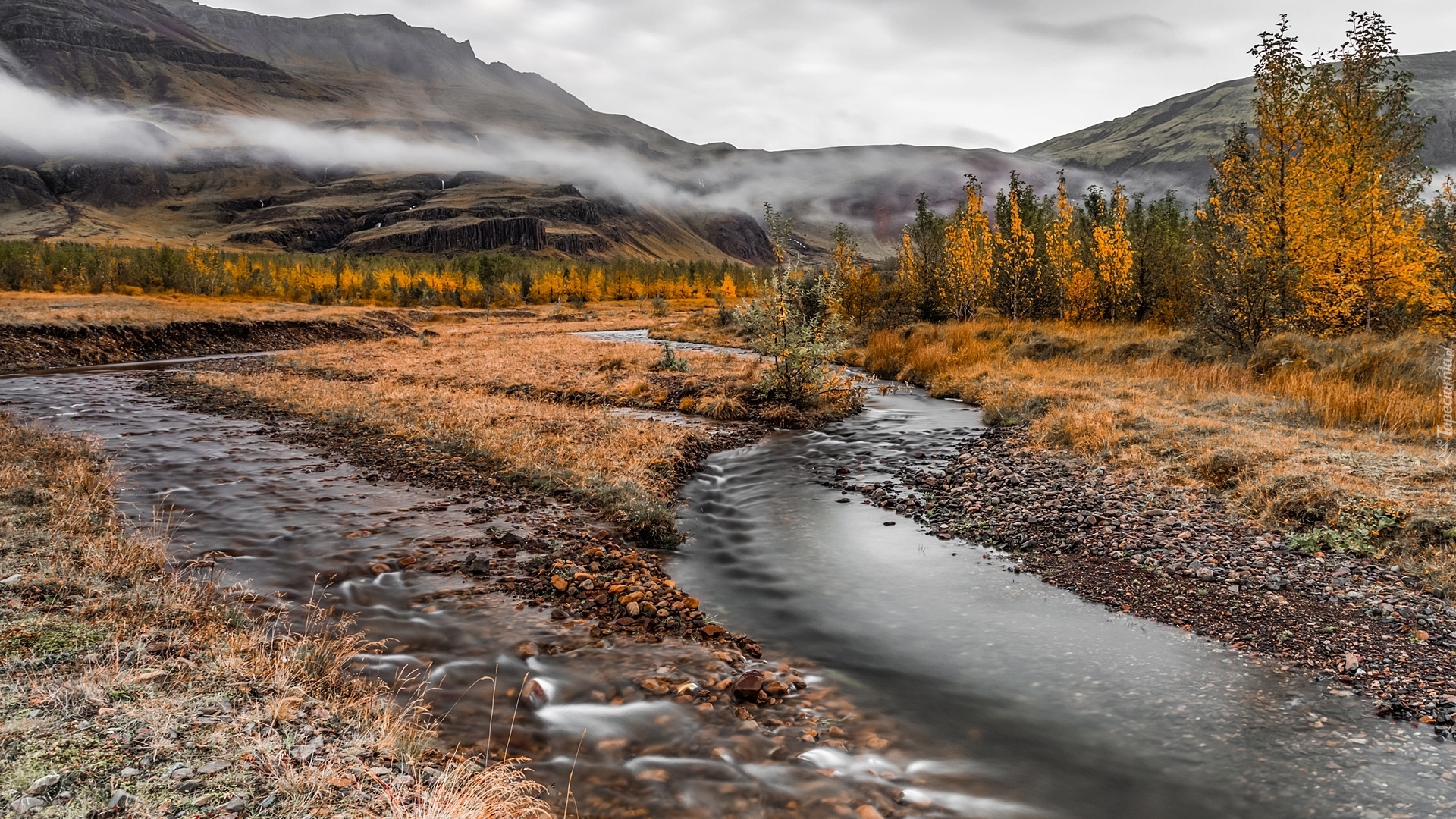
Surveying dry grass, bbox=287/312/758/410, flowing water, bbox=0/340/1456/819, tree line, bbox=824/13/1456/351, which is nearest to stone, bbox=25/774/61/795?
flowing water, bbox=0/340/1456/819

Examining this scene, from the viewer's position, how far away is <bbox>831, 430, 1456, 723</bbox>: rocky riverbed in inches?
293

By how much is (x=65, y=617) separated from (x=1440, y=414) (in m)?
23.3

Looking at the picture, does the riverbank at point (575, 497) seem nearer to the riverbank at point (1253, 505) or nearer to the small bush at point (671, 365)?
the small bush at point (671, 365)

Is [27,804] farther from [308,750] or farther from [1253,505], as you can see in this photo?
[1253,505]

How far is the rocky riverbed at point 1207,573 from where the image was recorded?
7.43 metres

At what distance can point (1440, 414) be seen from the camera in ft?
A: 48.2

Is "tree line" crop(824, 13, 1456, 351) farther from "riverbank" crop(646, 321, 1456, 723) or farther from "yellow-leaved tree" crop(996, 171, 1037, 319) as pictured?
"yellow-leaved tree" crop(996, 171, 1037, 319)

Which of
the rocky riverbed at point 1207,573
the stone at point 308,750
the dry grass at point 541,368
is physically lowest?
the rocky riverbed at point 1207,573

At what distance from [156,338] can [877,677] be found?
52.1 m

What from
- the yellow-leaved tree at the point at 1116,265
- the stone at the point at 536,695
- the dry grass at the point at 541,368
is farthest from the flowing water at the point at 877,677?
the yellow-leaved tree at the point at 1116,265

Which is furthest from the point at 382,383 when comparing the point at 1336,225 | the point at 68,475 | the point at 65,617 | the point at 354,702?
the point at 1336,225

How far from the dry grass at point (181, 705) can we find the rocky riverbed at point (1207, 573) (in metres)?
8.41

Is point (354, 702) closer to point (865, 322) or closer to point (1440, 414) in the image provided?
point (1440, 414)

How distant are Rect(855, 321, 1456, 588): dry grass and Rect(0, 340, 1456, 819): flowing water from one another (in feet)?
14.0
